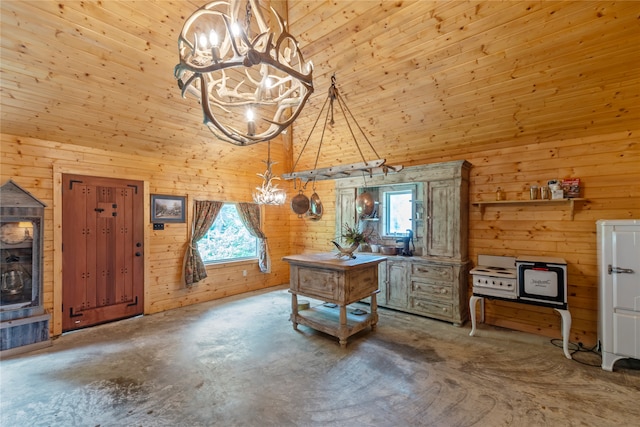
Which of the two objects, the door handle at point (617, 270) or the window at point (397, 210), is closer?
the door handle at point (617, 270)

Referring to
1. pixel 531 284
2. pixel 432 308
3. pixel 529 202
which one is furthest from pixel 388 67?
pixel 432 308

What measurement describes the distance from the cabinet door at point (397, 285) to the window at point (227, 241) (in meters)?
2.95

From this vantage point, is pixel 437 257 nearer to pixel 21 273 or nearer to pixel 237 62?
pixel 237 62

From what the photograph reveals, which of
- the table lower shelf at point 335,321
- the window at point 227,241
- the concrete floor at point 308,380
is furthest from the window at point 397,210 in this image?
the window at point 227,241

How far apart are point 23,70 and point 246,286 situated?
4.50 metres

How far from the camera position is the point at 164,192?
4812 millimetres

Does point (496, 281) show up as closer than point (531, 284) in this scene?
No

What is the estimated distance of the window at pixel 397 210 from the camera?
5102 mm

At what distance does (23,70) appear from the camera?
2.87 metres

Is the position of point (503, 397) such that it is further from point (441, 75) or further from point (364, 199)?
point (441, 75)

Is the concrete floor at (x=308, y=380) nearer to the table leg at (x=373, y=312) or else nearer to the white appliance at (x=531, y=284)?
the table leg at (x=373, y=312)

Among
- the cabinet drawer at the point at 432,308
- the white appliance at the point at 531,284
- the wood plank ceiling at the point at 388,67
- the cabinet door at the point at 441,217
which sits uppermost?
the wood plank ceiling at the point at 388,67

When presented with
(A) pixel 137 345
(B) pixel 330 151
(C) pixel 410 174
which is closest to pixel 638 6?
(C) pixel 410 174

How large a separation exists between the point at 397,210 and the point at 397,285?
1386mm
